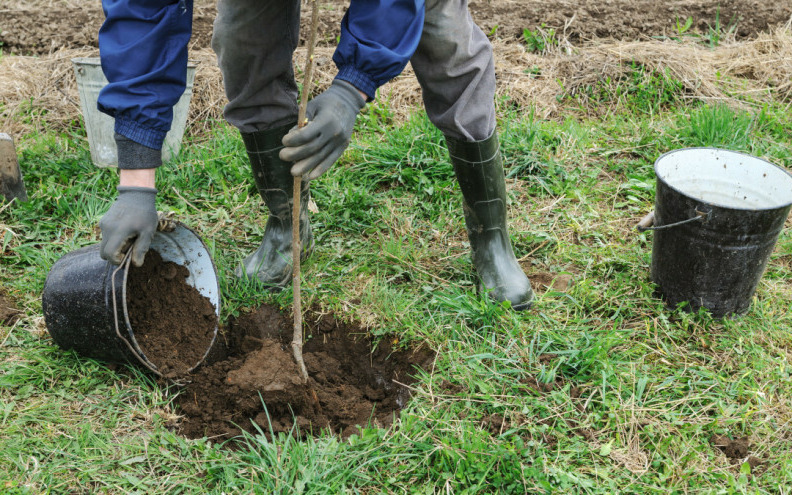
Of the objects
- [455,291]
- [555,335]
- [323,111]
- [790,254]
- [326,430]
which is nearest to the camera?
[323,111]

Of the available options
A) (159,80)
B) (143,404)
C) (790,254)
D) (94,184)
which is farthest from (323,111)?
(790,254)

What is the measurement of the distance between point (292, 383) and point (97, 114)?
2099mm

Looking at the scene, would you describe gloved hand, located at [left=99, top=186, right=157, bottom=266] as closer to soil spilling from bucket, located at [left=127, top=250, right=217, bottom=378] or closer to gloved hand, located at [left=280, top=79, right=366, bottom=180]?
soil spilling from bucket, located at [left=127, top=250, right=217, bottom=378]

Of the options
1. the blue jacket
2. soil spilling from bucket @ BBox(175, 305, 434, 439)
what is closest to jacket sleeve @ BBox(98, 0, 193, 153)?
the blue jacket

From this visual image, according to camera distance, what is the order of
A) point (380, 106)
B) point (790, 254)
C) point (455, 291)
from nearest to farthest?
point (455, 291)
point (790, 254)
point (380, 106)

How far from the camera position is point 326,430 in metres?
2.05

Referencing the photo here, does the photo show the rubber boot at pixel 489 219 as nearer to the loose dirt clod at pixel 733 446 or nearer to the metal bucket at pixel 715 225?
the metal bucket at pixel 715 225

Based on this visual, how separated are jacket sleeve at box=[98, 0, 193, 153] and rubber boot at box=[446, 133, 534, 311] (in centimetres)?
105

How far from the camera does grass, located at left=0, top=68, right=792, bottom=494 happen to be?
1899 mm

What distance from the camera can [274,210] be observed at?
2.76 metres

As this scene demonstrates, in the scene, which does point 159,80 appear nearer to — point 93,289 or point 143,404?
point 93,289

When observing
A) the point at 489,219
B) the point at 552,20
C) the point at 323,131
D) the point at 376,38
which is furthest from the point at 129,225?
the point at 552,20

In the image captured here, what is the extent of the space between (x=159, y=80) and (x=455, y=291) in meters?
1.33

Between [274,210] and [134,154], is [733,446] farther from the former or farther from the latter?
[134,154]
